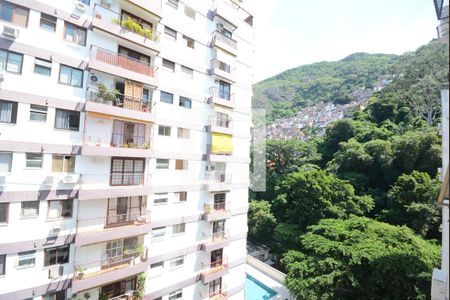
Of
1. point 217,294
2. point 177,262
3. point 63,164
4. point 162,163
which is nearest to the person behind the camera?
point 63,164

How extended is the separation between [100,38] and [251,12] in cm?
1106

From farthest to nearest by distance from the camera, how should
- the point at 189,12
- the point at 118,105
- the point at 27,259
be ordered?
the point at 189,12, the point at 118,105, the point at 27,259

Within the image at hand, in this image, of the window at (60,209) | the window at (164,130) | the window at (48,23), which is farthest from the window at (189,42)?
the window at (60,209)

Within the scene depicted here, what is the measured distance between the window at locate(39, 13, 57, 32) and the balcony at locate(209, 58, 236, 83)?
7.47 meters

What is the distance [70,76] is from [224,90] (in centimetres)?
835

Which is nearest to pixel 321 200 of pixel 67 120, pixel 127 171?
pixel 127 171

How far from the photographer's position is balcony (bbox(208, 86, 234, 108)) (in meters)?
14.3

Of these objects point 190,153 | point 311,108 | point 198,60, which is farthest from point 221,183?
point 311,108

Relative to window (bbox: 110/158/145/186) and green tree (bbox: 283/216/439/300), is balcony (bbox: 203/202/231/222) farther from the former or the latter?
green tree (bbox: 283/216/439/300)

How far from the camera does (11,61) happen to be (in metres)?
8.38

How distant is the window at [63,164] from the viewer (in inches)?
366

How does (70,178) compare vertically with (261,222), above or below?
above

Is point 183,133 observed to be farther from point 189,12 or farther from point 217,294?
point 217,294

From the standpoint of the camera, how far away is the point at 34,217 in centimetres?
882
